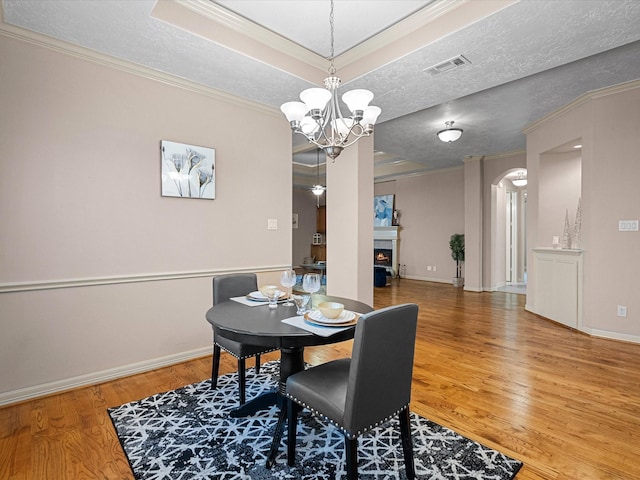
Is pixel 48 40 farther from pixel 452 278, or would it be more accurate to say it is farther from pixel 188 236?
pixel 452 278

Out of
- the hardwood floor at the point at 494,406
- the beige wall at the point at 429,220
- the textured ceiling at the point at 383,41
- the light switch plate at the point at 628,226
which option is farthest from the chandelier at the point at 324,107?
the beige wall at the point at 429,220

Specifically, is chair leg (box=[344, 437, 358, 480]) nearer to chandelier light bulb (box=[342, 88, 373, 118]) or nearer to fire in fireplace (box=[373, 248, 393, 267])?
chandelier light bulb (box=[342, 88, 373, 118])

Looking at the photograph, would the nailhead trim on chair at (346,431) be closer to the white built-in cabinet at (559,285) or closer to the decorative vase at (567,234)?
the white built-in cabinet at (559,285)

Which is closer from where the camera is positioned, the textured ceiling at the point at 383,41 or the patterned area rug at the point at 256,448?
the patterned area rug at the point at 256,448

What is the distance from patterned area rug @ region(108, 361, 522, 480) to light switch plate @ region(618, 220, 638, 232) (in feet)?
10.9

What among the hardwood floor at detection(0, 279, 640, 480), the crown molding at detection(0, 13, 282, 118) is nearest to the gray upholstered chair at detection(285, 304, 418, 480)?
the hardwood floor at detection(0, 279, 640, 480)

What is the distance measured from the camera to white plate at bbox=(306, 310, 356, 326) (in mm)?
1669

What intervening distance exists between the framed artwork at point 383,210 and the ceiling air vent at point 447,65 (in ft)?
20.7

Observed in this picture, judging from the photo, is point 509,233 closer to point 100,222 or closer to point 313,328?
point 313,328

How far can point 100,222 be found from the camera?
2.66m

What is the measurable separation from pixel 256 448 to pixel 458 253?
22.2 feet

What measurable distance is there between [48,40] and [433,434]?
3.75 meters

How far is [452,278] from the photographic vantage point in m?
7.96

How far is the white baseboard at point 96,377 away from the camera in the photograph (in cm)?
234
